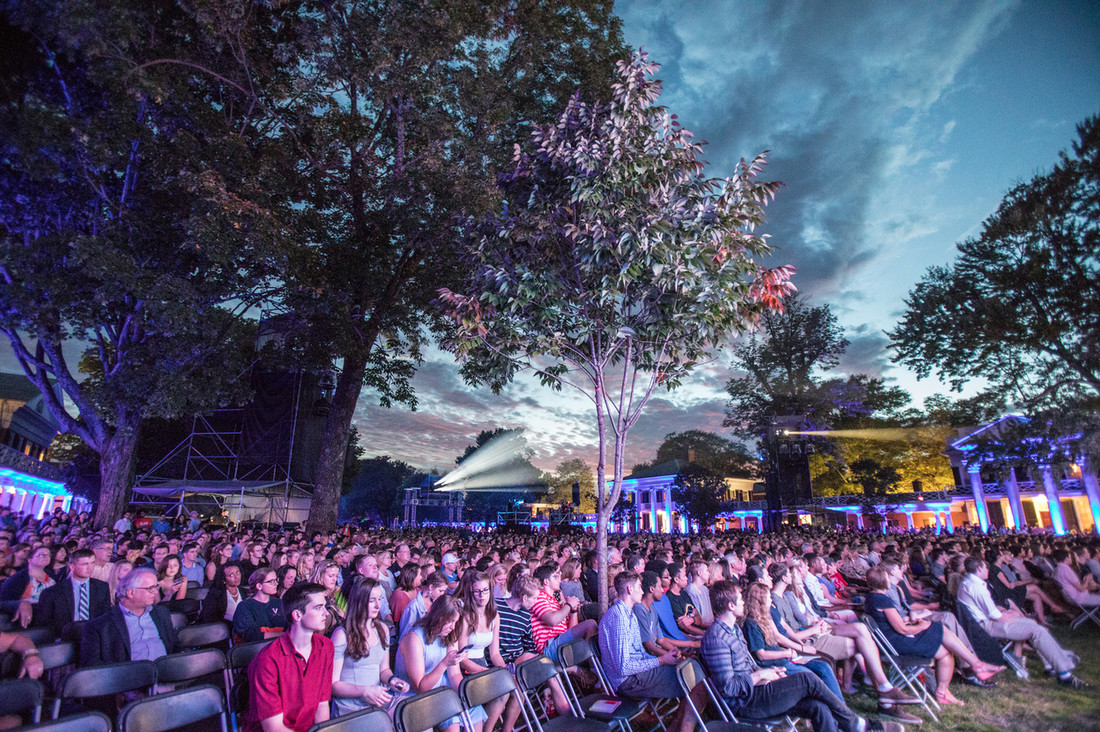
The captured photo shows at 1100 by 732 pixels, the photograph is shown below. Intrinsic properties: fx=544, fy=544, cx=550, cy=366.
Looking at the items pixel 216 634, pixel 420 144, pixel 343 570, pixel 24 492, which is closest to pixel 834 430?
pixel 420 144

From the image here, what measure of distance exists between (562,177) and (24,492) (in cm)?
4255

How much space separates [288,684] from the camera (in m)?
2.98

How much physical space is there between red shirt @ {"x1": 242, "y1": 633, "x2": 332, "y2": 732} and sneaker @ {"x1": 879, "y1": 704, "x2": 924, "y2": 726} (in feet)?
15.4

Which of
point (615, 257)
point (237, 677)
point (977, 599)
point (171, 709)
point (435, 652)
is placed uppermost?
point (615, 257)

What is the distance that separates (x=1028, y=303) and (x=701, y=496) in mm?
24300

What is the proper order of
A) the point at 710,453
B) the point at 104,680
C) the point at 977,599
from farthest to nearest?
1. the point at 710,453
2. the point at 977,599
3. the point at 104,680

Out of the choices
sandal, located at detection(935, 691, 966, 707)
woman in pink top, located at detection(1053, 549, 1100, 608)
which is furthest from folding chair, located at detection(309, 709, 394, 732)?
woman in pink top, located at detection(1053, 549, 1100, 608)

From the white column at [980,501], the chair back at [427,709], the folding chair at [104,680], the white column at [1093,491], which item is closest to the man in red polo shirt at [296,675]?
the chair back at [427,709]

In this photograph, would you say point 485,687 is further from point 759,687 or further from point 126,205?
point 126,205

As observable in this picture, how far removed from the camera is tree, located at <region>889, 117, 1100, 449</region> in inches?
311

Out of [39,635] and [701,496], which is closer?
[39,635]

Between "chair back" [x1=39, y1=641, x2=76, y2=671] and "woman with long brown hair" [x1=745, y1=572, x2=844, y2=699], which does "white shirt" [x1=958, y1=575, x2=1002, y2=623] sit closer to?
"woman with long brown hair" [x1=745, y1=572, x2=844, y2=699]

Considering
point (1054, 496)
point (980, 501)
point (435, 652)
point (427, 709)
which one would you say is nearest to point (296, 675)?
point (427, 709)

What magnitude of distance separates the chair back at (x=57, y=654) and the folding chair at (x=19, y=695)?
39.7 inches
